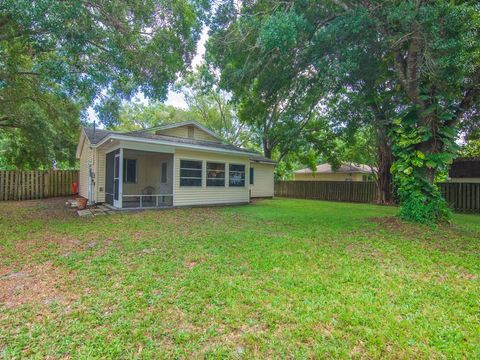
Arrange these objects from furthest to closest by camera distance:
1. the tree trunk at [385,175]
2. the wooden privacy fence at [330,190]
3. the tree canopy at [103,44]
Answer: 1. the wooden privacy fence at [330,190]
2. the tree trunk at [385,175]
3. the tree canopy at [103,44]

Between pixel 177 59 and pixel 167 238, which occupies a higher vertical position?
pixel 177 59

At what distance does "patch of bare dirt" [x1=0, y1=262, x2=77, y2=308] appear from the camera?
288 centimetres

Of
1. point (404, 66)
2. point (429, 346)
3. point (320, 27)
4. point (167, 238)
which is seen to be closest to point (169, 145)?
point (167, 238)

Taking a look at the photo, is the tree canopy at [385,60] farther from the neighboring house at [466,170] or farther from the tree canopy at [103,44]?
the neighboring house at [466,170]

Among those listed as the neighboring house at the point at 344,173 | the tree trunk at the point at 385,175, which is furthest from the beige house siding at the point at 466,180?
the neighboring house at the point at 344,173

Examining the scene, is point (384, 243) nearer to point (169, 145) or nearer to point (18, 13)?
point (169, 145)

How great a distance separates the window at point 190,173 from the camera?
10.8 metres

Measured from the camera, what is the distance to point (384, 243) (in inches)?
208

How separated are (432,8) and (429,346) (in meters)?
6.60

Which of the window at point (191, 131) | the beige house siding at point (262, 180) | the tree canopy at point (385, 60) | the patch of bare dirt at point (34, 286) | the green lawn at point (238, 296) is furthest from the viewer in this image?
the beige house siding at point (262, 180)

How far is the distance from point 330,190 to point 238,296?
52.2 ft

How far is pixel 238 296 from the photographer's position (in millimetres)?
2939

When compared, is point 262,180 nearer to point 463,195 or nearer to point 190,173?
point 190,173

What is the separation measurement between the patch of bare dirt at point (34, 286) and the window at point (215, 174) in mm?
8051
